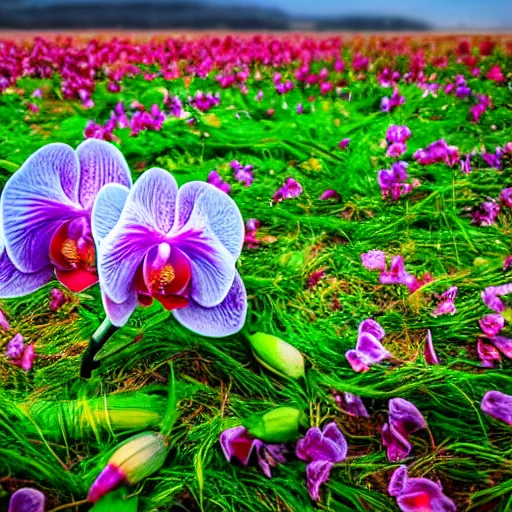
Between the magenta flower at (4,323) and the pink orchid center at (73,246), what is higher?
the pink orchid center at (73,246)

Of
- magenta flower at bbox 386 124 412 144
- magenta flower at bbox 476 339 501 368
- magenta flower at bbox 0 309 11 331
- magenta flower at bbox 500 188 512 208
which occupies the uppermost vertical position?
magenta flower at bbox 386 124 412 144

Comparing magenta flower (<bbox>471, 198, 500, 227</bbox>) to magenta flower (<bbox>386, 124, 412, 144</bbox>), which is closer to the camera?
magenta flower (<bbox>471, 198, 500, 227</bbox>)

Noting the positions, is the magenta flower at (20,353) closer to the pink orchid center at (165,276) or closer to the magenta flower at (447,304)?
the pink orchid center at (165,276)

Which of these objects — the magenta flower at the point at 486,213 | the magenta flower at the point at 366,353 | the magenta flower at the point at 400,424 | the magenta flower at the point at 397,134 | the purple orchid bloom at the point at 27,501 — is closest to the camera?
the purple orchid bloom at the point at 27,501

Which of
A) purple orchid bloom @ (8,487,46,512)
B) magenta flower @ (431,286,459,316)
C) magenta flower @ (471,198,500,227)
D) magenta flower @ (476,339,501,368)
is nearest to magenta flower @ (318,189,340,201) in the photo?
magenta flower @ (471,198,500,227)

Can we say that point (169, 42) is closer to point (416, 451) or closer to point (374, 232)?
point (374, 232)

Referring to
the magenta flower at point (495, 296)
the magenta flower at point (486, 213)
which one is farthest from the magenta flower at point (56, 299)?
the magenta flower at point (486, 213)

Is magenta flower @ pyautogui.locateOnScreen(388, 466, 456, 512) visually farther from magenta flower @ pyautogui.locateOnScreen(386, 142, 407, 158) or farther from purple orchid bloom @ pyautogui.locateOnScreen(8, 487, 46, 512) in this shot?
magenta flower @ pyautogui.locateOnScreen(386, 142, 407, 158)
